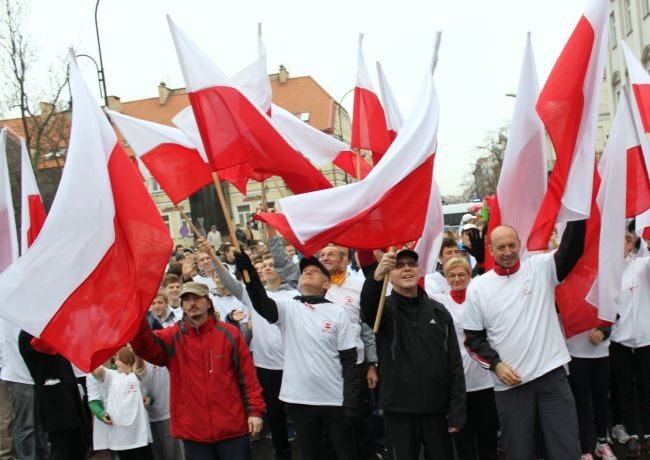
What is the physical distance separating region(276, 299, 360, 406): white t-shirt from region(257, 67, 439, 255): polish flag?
91cm

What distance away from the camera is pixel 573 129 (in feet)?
15.8

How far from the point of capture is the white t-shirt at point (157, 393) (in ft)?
19.9

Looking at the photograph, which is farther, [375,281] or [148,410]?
[148,410]

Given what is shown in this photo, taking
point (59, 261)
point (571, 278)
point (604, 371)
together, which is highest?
point (59, 261)

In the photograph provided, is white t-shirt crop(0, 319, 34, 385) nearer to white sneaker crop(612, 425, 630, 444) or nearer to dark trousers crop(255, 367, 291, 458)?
dark trousers crop(255, 367, 291, 458)

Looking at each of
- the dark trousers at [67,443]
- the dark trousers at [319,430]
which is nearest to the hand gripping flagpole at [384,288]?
the dark trousers at [319,430]

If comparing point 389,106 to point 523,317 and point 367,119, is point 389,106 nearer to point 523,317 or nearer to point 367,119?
point 367,119

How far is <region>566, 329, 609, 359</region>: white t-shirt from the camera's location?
581cm

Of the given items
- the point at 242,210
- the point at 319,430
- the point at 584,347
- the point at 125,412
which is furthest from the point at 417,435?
the point at 242,210

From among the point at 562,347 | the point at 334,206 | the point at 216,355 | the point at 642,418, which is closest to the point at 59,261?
the point at 216,355

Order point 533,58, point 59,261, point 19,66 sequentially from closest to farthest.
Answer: point 59,261, point 533,58, point 19,66

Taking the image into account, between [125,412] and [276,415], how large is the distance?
136cm

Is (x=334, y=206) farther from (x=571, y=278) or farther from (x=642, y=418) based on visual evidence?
(x=642, y=418)

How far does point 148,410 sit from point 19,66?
1487cm
